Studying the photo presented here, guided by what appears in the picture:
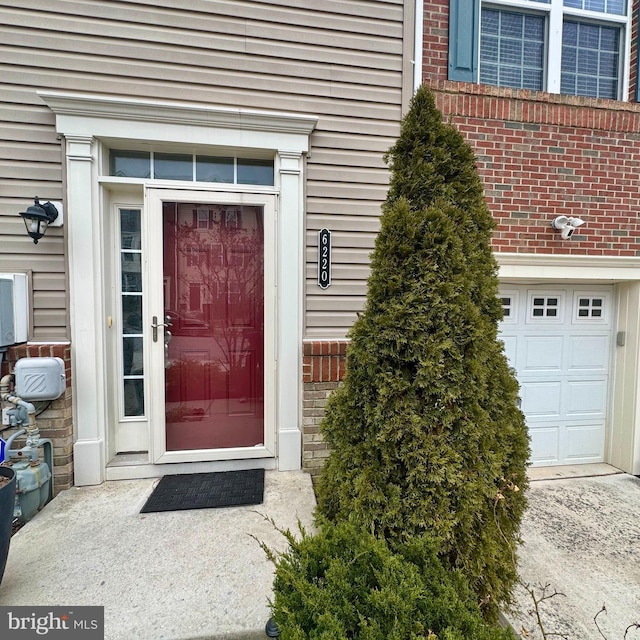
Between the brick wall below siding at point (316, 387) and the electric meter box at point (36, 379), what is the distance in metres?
1.70

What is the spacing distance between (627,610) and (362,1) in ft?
14.0

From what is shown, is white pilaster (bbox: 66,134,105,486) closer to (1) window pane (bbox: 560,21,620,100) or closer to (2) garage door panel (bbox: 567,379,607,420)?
(1) window pane (bbox: 560,21,620,100)

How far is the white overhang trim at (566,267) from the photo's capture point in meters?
3.14

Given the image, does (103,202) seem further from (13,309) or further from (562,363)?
(562,363)

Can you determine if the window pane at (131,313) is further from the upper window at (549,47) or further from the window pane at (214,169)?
the upper window at (549,47)

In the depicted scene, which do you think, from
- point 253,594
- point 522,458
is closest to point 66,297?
point 253,594

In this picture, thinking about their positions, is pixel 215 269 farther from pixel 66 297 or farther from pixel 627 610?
pixel 627 610

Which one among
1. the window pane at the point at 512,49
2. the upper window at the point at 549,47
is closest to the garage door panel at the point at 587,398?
the upper window at the point at 549,47

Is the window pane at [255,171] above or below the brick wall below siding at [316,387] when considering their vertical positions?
above

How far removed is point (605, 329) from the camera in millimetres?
3596

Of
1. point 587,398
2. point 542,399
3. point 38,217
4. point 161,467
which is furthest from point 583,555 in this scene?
point 38,217

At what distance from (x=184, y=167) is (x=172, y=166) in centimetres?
9

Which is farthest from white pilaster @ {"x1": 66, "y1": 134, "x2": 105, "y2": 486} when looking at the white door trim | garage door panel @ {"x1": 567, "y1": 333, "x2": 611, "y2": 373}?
garage door panel @ {"x1": 567, "y1": 333, "x2": 611, "y2": 373}

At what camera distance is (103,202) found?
8.55ft
